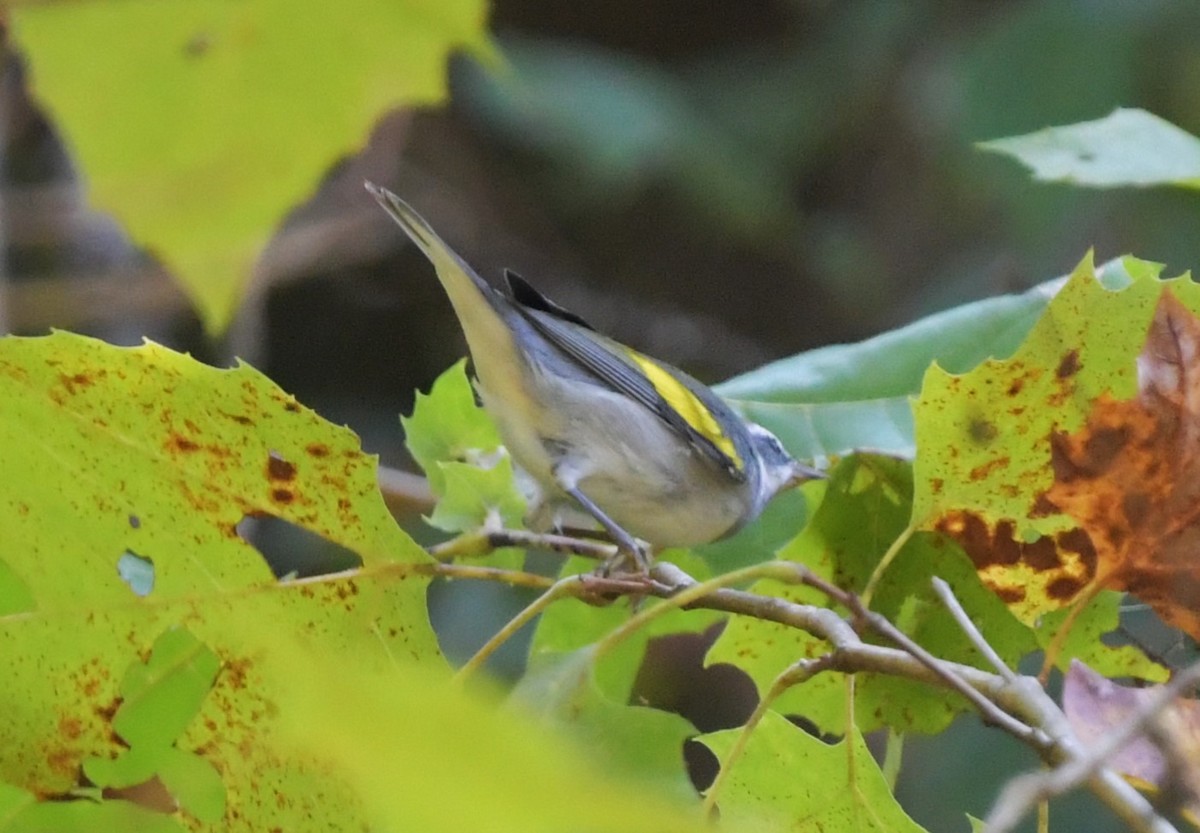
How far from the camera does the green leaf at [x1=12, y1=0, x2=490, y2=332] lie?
1.52ft

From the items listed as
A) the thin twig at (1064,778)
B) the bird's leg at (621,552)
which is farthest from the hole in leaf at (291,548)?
the thin twig at (1064,778)

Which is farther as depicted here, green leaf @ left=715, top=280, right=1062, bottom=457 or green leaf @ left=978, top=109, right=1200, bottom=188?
green leaf @ left=715, top=280, right=1062, bottom=457

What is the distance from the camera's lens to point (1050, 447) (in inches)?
24.3

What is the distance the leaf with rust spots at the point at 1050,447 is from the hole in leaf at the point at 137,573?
0.37 meters

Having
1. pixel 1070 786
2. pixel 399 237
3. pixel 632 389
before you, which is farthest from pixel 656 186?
pixel 1070 786

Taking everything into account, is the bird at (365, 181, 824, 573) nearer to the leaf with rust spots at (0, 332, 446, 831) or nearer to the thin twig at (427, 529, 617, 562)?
the thin twig at (427, 529, 617, 562)

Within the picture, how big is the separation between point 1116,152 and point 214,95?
1.49ft

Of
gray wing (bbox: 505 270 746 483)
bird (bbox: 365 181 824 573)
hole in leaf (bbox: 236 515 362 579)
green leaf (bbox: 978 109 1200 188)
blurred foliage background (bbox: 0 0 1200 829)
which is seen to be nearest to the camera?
green leaf (bbox: 978 109 1200 188)

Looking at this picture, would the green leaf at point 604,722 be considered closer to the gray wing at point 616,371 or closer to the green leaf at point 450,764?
the green leaf at point 450,764

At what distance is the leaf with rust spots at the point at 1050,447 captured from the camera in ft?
1.96

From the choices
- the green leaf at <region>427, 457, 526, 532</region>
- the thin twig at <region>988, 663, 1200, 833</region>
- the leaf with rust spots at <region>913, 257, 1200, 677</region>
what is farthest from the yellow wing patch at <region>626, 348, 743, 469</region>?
the thin twig at <region>988, 663, 1200, 833</region>

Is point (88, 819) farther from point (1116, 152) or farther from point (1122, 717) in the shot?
point (1116, 152)

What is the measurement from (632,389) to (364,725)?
3.56ft

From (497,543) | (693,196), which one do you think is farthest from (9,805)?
(693,196)
